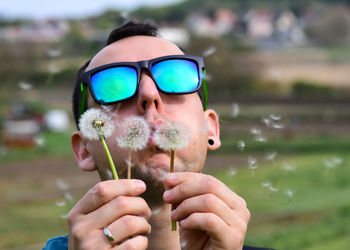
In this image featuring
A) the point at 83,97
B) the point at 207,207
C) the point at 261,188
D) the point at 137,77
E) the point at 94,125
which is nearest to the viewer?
the point at 207,207

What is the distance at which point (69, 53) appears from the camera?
61281 millimetres

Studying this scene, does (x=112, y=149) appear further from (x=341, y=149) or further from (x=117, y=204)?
(x=341, y=149)

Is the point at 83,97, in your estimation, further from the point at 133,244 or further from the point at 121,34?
the point at 133,244

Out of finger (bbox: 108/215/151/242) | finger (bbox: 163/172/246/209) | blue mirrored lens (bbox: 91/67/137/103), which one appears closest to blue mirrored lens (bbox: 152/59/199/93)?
blue mirrored lens (bbox: 91/67/137/103)

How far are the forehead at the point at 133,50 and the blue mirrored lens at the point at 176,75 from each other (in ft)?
0.73

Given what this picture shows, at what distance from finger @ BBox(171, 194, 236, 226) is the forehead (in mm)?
1154

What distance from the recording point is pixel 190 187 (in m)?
2.50

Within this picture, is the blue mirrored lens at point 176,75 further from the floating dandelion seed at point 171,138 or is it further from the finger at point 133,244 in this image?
the finger at point 133,244

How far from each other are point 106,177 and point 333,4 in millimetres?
132237

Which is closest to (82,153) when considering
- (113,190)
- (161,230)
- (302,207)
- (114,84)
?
(114,84)

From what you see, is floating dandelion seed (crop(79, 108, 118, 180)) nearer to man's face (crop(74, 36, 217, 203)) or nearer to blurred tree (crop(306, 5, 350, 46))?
man's face (crop(74, 36, 217, 203))

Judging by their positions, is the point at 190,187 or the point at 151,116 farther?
the point at 151,116

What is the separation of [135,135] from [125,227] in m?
0.53

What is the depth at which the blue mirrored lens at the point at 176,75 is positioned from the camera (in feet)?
10.5
